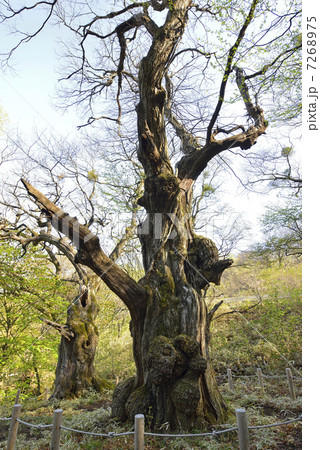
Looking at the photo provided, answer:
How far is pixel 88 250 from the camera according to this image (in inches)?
134

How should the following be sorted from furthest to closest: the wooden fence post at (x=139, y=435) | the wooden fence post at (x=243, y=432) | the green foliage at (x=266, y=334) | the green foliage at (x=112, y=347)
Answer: the green foliage at (x=112, y=347) < the green foliage at (x=266, y=334) < the wooden fence post at (x=139, y=435) < the wooden fence post at (x=243, y=432)

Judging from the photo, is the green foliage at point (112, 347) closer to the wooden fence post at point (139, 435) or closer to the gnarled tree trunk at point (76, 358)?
the gnarled tree trunk at point (76, 358)

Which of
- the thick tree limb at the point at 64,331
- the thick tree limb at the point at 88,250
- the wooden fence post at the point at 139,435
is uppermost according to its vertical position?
the thick tree limb at the point at 88,250

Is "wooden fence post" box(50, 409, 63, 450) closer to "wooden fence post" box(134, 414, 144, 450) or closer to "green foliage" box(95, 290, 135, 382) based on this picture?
"wooden fence post" box(134, 414, 144, 450)

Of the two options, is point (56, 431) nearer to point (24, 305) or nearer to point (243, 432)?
point (243, 432)

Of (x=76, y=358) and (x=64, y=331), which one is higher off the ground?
(x=64, y=331)

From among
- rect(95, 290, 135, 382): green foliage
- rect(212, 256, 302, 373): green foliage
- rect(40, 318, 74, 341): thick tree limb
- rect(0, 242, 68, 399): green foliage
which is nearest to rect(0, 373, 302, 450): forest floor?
rect(40, 318, 74, 341): thick tree limb

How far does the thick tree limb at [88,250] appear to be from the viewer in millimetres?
3305

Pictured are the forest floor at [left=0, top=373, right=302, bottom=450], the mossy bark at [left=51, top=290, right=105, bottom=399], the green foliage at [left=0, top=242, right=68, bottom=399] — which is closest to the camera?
the forest floor at [left=0, top=373, right=302, bottom=450]

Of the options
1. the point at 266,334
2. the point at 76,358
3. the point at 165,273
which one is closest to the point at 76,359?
the point at 76,358

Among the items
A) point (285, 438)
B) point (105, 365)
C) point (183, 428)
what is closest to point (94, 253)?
point (183, 428)

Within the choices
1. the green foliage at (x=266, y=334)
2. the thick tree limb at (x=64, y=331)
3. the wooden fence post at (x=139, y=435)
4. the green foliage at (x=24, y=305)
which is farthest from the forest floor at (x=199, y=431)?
the green foliage at (x=266, y=334)

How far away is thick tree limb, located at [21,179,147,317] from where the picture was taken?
3.30m

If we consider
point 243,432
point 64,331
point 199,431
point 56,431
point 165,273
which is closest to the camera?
point 243,432
